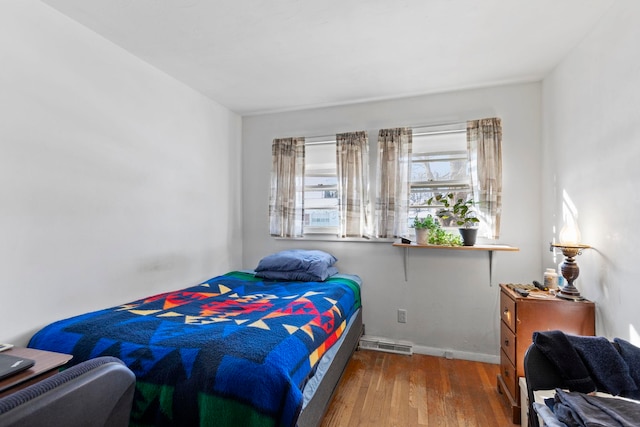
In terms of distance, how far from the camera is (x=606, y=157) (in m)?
1.77

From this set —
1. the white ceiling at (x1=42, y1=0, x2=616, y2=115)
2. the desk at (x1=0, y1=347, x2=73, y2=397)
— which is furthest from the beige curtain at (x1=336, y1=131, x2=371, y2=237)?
the desk at (x1=0, y1=347, x2=73, y2=397)

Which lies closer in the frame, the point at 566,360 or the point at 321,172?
the point at 566,360

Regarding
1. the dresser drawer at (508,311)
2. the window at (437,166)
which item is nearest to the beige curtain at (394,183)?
the window at (437,166)

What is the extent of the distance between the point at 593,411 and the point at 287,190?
9.26 feet

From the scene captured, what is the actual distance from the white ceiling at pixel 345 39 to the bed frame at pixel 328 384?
7.26 feet

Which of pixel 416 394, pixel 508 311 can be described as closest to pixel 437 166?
pixel 508 311

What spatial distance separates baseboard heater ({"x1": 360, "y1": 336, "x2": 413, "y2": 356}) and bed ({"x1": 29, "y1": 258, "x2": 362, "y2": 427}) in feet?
2.30

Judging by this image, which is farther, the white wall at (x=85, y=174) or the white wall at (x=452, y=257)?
the white wall at (x=452, y=257)

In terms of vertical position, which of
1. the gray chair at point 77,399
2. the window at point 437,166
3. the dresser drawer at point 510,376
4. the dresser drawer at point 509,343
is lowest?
the dresser drawer at point 510,376

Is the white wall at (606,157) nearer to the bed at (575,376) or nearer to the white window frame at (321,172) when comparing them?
the bed at (575,376)

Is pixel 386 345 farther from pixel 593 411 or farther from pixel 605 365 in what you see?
pixel 593 411

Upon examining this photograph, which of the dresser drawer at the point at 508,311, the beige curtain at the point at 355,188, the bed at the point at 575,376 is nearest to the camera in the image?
the bed at the point at 575,376

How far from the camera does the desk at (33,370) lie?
1113 millimetres

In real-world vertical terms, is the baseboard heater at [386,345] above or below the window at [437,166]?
below
